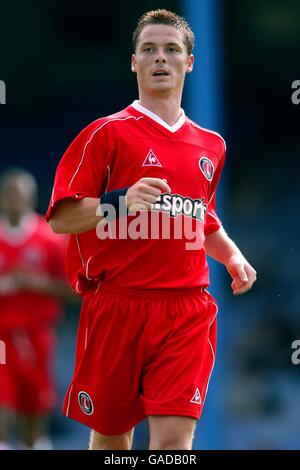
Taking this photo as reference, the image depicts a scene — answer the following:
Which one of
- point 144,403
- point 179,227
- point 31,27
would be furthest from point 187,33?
point 31,27

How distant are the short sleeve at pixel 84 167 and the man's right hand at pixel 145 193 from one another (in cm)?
28

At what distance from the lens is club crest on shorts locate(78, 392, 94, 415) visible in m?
4.49

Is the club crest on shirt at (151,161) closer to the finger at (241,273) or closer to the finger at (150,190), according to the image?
the finger at (150,190)

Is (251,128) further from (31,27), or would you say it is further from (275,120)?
(31,27)

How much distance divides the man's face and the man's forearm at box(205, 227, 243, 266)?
66cm

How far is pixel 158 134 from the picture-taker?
4.39 meters

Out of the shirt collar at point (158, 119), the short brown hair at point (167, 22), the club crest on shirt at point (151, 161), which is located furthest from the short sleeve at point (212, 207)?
the short brown hair at point (167, 22)

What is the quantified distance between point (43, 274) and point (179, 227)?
151 inches

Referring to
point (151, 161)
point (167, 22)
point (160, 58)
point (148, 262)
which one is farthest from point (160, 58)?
point (148, 262)

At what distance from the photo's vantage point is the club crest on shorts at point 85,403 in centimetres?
449

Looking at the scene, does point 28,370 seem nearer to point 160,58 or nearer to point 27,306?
point 27,306

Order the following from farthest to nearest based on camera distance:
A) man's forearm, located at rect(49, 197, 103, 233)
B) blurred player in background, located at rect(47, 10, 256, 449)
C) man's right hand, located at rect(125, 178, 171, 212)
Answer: blurred player in background, located at rect(47, 10, 256, 449)
man's forearm, located at rect(49, 197, 103, 233)
man's right hand, located at rect(125, 178, 171, 212)

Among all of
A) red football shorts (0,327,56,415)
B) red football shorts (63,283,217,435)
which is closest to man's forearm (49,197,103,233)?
red football shorts (63,283,217,435)

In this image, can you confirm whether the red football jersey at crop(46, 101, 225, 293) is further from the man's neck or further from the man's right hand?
the man's right hand
